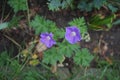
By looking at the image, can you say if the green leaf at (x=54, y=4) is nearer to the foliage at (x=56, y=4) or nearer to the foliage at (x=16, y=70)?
the foliage at (x=56, y=4)

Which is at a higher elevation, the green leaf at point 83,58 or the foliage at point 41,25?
the foliage at point 41,25

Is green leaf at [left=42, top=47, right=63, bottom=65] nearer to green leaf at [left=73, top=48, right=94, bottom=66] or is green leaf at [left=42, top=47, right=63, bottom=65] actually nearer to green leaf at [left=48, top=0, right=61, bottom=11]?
green leaf at [left=73, top=48, right=94, bottom=66]

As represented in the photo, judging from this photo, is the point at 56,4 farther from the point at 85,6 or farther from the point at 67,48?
the point at 67,48

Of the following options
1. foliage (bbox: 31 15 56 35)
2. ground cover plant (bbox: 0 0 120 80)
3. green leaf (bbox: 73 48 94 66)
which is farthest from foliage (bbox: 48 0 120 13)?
green leaf (bbox: 73 48 94 66)

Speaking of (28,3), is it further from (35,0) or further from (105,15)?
(105,15)

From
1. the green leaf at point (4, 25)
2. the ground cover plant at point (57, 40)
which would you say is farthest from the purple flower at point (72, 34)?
the green leaf at point (4, 25)

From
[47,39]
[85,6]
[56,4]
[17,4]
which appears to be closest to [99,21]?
[85,6]

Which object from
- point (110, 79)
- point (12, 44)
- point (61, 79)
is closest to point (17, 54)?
point (12, 44)
